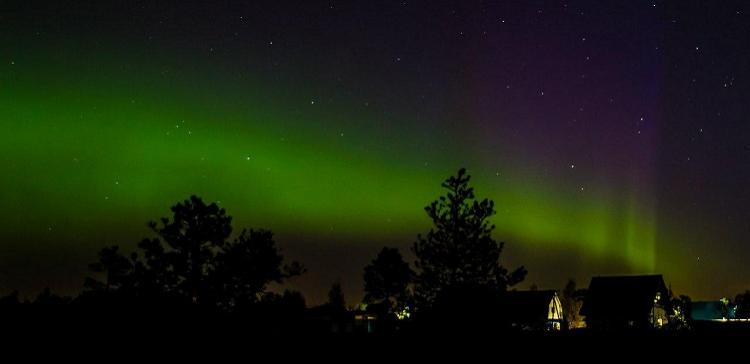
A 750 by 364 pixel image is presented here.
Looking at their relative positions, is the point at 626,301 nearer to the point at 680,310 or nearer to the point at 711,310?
the point at 680,310

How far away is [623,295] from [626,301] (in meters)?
0.80

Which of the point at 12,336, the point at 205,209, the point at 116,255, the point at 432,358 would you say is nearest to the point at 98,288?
the point at 116,255

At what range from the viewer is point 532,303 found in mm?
55594

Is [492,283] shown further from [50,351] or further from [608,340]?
[50,351]

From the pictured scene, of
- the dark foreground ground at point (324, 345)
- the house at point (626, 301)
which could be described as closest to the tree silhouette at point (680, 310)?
the house at point (626, 301)

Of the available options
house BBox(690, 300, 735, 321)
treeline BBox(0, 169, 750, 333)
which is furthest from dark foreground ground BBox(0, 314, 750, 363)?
house BBox(690, 300, 735, 321)

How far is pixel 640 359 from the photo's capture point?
1595 centimetres

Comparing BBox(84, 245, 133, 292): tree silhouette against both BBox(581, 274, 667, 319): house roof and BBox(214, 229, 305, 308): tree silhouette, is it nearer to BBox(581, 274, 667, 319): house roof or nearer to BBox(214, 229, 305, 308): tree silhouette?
BBox(214, 229, 305, 308): tree silhouette

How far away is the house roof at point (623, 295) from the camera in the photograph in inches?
1999

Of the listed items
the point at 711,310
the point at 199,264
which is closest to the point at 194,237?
the point at 199,264

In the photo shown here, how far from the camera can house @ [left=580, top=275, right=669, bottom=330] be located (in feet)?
166

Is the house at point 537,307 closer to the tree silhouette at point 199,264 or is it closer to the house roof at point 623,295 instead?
the house roof at point 623,295

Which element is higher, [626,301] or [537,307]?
[626,301]

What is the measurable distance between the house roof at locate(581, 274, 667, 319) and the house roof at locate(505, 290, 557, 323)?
126 inches
